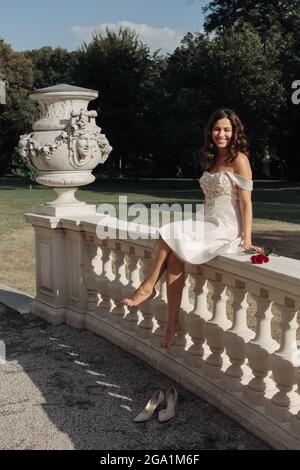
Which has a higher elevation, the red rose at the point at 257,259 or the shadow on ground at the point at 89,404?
the red rose at the point at 257,259

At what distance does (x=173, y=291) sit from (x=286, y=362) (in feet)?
3.37

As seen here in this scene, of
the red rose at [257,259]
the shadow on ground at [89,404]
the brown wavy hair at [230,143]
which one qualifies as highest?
the brown wavy hair at [230,143]

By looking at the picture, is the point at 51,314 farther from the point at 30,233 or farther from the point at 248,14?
the point at 248,14

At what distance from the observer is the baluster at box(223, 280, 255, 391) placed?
137 inches

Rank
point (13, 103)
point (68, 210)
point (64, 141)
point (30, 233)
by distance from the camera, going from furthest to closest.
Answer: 1. point (13, 103)
2. point (30, 233)
3. point (68, 210)
4. point (64, 141)

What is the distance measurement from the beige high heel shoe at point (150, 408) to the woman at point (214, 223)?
0.43 m

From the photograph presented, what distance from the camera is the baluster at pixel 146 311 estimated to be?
14.7ft

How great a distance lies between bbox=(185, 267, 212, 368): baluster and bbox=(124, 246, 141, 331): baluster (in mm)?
878

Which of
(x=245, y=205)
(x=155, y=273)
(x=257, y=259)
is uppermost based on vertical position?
(x=245, y=205)

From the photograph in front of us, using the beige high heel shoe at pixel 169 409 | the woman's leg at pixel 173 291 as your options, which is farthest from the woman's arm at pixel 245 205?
the beige high heel shoe at pixel 169 409

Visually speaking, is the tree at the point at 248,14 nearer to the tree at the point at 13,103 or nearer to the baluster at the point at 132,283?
the tree at the point at 13,103

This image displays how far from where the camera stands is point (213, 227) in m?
3.82

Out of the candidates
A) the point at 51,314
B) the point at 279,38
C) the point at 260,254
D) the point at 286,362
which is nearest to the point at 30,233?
the point at 51,314
